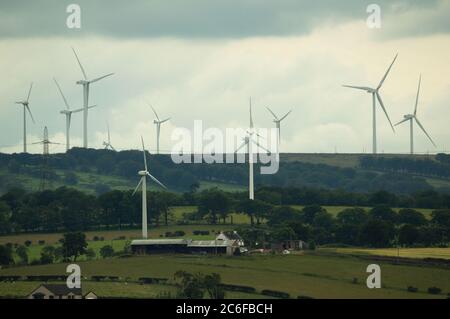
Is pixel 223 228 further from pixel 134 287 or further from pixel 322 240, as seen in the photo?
pixel 134 287

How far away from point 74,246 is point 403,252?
39.2 metres

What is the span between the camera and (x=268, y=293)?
396ft

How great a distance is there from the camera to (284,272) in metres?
135

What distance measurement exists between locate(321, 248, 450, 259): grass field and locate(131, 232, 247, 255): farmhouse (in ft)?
36.8

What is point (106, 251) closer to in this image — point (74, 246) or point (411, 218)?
point (74, 246)

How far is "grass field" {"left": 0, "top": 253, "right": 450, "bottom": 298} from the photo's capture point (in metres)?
122

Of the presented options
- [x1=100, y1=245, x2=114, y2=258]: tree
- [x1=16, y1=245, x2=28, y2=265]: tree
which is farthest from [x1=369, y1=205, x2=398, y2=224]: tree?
→ [x1=16, y1=245, x2=28, y2=265]: tree

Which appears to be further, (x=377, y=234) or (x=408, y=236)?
(x=377, y=234)

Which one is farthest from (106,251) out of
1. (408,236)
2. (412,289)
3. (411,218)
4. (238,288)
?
(411,218)

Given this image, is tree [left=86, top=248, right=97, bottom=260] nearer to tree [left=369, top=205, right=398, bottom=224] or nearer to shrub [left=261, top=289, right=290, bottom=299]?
shrub [left=261, top=289, right=290, bottom=299]
